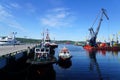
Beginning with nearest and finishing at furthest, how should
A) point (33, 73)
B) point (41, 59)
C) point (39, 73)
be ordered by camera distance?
1. point (39, 73)
2. point (33, 73)
3. point (41, 59)

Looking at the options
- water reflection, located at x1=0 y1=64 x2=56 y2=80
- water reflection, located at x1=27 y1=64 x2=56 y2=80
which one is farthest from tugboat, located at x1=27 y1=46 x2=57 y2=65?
water reflection, located at x1=27 y1=64 x2=56 y2=80

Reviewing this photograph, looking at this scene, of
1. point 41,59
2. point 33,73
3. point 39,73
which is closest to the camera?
point 39,73

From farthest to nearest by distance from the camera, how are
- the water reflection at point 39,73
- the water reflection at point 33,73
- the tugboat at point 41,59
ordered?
the tugboat at point 41,59 → the water reflection at point 39,73 → the water reflection at point 33,73

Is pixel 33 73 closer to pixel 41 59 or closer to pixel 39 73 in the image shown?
pixel 39 73

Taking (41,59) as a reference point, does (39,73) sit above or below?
below

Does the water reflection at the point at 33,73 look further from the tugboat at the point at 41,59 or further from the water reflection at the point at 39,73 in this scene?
the tugboat at the point at 41,59

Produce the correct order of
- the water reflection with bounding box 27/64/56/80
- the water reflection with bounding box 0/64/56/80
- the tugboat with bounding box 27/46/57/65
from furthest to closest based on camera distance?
1. the tugboat with bounding box 27/46/57/65
2. the water reflection with bounding box 27/64/56/80
3. the water reflection with bounding box 0/64/56/80

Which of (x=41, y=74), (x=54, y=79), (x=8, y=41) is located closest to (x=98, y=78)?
(x=54, y=79)

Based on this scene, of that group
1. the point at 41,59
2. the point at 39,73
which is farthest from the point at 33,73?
the point at 41,59

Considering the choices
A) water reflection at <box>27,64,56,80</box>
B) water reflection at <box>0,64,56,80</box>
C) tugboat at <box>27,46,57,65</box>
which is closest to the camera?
water reflection at <box>0,64,56,80</box>

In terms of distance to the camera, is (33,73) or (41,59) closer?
(33,73)

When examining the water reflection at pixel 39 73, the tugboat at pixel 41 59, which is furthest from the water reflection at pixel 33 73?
the tugboat at pixel 41 59

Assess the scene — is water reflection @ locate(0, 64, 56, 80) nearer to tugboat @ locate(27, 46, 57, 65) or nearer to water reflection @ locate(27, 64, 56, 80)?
water reflection @ locate(27, 64, 56, 80)

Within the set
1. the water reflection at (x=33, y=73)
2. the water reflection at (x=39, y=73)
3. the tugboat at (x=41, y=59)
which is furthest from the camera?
the tugboat at (x=41, y=59)
